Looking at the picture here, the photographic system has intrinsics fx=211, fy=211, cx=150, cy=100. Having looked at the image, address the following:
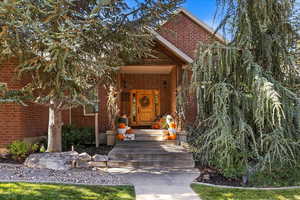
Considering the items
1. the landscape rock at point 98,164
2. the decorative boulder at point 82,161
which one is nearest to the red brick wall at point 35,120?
the decorative boulder at point 82,161

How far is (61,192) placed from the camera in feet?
16.5

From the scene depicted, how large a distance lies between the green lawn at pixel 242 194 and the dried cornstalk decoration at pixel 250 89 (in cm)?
76

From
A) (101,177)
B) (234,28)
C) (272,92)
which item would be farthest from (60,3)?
(272,92)

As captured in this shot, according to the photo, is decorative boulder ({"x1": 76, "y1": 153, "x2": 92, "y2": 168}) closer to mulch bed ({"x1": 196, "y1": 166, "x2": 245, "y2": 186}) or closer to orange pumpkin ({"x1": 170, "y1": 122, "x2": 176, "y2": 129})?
mulch bed ({"x1": 196, "y1": 166, "x2": 245, "y2": 186})

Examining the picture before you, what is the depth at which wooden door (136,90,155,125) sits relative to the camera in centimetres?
1430

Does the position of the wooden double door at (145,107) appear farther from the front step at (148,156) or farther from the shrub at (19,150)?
the shrub at (19,150)

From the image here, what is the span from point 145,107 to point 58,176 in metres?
8.67

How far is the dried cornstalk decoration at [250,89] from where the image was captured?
6.11 metres

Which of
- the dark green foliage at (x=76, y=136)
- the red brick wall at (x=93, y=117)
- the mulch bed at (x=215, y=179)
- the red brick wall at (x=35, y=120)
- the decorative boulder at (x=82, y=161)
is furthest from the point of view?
the red brick wall at (x=93, y=117)

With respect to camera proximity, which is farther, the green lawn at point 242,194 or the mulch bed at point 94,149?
the mulch bed at point 94,149

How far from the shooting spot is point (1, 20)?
19.5 ft

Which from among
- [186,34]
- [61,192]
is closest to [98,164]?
[61,192]

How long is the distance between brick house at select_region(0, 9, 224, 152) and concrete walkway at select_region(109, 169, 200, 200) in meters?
4.59

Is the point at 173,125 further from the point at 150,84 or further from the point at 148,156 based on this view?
the point at 150,84
